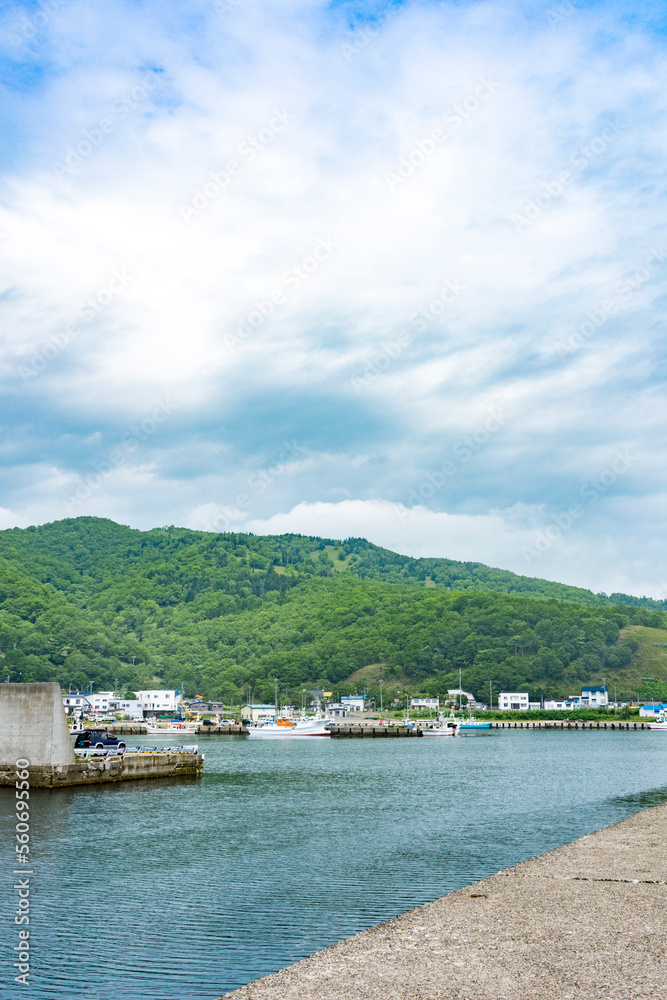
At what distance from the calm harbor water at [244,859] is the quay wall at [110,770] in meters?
0.89

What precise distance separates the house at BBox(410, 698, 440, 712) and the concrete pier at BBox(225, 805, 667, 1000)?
172050 millimetres

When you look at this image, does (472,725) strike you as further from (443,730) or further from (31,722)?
(31,722)

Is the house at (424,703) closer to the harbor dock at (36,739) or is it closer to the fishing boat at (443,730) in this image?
the fishing boat at (443,730)

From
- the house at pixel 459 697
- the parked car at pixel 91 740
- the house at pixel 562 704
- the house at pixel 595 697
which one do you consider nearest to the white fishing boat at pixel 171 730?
the house at pixel 459 697

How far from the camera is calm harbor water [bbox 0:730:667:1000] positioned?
15.2 meters

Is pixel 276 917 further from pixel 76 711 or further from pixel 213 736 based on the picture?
pixel 76 711

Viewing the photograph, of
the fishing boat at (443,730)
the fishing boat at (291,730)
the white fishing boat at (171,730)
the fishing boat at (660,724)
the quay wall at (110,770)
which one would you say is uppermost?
the quay wall at (110,770)

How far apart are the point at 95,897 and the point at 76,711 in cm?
15400

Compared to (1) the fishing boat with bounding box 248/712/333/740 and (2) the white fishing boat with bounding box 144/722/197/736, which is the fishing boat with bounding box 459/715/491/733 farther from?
(2) the white fishing boat with bounding box 144/722/197/736

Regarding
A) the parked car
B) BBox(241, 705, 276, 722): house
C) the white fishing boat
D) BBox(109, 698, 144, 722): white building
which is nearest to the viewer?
the parked car

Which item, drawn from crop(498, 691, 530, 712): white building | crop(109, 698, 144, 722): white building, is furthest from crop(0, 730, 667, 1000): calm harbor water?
crop(498, 691, 530, 712): white building

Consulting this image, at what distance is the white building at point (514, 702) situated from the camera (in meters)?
188

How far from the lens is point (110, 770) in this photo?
45.0 metres

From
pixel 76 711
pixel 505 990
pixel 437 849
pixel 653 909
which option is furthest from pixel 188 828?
pixel 76 711
